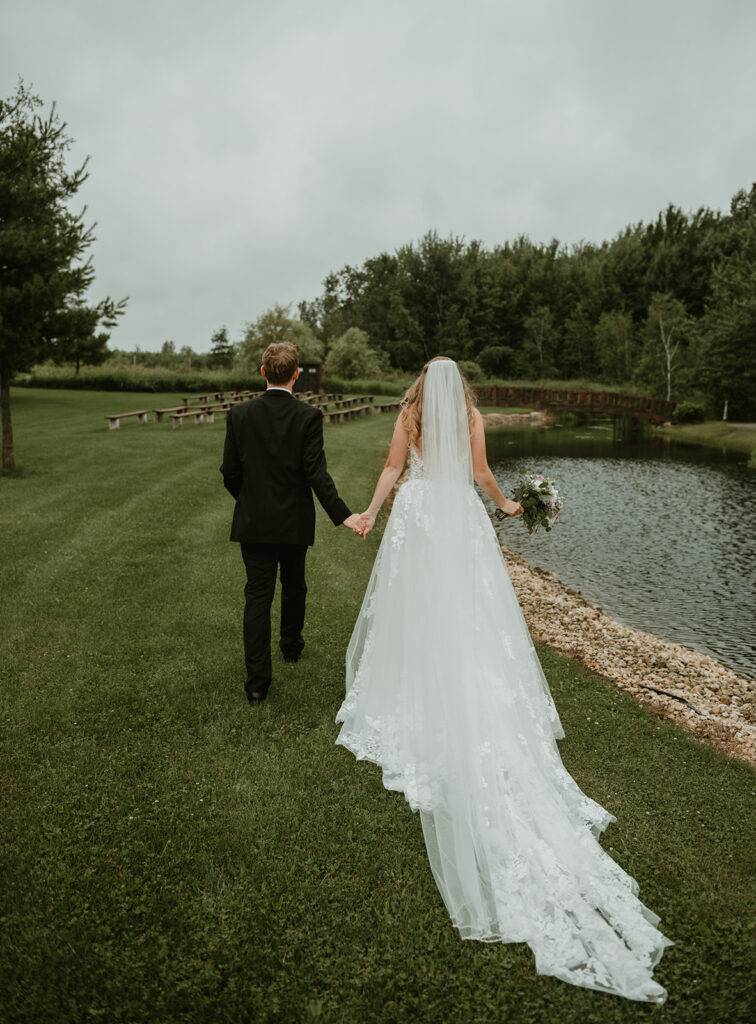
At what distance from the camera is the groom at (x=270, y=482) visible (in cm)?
448

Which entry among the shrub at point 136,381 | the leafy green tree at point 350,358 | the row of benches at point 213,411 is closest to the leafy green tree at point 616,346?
the leafy green tree at point 350,358

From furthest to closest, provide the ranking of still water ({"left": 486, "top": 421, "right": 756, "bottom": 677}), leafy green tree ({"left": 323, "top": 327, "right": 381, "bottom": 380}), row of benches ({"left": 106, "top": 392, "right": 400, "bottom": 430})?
1. leafy green tree ({"left": 323, "top": 327, "right": 381, "bottom": 380})
2. row of benches ({"left": 106, "top": 392, "right": 400, "bottom": 430})
3. still water ({"left": 486, "top": 421, "right": 756, "bottom": 677})

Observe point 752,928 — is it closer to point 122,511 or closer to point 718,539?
point 122,511

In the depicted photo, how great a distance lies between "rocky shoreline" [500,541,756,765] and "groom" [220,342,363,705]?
11.0ft

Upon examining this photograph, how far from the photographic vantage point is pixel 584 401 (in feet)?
135

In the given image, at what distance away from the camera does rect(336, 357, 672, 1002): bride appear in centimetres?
284

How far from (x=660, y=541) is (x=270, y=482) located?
10.7 m

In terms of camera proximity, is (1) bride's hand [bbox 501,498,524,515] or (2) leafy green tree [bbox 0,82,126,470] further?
(2) leafy green tree [bbox 0,82,126,470]

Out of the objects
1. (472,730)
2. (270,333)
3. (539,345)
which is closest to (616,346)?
(539,345)

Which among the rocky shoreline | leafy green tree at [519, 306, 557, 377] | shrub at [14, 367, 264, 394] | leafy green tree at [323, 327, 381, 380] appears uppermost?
leafy green tree at [519, 306, 557, 377]

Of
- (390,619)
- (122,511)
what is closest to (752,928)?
(390,619)

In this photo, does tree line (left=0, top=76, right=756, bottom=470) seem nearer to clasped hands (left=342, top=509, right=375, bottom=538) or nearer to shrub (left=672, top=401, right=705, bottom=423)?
shrub (left=672, top=401, right=705, bottom=423)

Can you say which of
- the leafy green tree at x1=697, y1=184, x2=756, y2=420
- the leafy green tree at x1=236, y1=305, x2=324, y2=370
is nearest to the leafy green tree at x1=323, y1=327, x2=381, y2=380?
the leafy green tree at x1=236, y1=305, x2=324, y2=370

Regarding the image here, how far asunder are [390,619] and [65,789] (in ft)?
7.33
